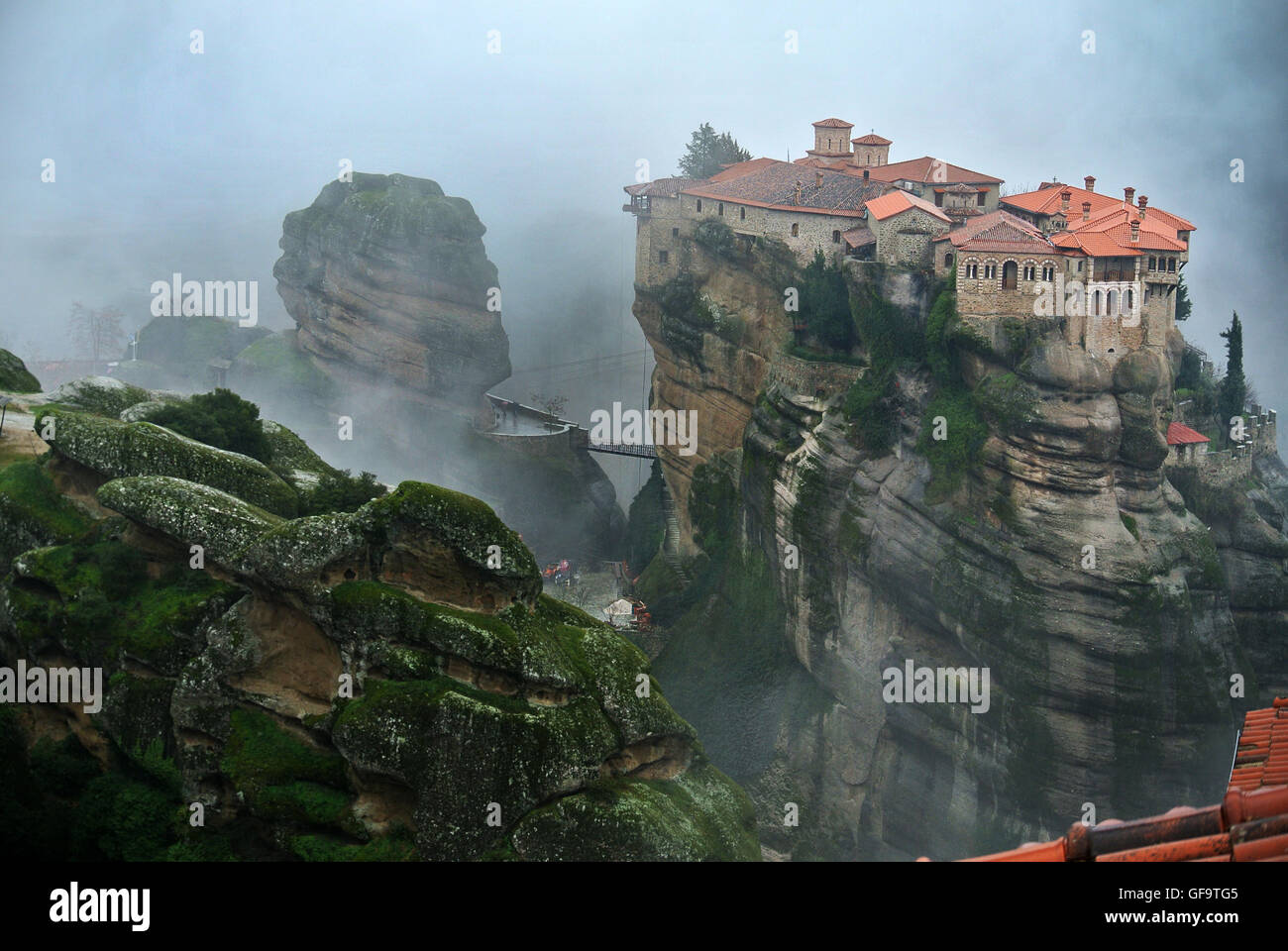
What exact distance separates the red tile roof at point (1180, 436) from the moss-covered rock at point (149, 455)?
20.0 meters

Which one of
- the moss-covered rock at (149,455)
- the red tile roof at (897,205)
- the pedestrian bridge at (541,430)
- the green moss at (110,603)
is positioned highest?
the red tile roof at (897,205)

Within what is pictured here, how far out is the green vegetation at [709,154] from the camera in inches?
1928

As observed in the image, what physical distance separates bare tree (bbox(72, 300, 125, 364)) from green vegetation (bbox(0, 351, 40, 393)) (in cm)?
→ 4358

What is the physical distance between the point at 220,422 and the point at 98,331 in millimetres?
49583

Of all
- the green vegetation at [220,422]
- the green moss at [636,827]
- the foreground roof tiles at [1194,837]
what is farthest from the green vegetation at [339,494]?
the foreground roof tiles at [1194,837]

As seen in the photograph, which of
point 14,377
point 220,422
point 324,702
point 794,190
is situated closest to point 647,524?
point 794,190

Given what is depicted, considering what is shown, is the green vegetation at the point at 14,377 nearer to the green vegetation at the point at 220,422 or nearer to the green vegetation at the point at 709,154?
the green vegetation at the point at 220,422

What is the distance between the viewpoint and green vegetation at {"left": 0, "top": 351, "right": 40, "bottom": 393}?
25.7 meters

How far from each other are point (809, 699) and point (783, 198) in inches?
542

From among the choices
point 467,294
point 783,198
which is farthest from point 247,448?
point 467,294

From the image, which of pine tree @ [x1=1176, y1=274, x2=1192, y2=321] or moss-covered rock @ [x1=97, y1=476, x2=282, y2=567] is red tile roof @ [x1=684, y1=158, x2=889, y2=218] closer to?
pine tree @ [x1=1176, y1=274, x2=1192, y2=321]

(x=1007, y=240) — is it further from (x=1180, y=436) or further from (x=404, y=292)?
(x=404, y=292)

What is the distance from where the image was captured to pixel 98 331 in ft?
223

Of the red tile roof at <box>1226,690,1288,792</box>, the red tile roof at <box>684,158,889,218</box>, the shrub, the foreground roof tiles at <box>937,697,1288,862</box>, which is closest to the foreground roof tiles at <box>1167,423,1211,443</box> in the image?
the shrub
